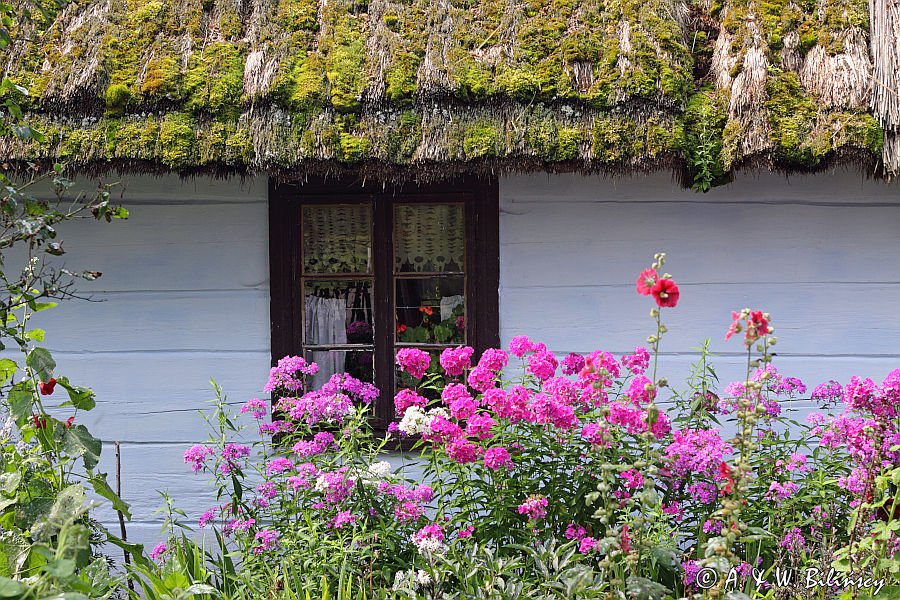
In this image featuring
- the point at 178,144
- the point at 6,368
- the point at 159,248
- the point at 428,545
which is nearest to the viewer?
the point at 428,545

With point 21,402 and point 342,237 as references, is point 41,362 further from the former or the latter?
point 342,237

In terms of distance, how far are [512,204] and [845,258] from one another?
1335mm

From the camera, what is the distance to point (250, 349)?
11.3 feet

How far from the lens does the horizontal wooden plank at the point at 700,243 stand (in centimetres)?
327

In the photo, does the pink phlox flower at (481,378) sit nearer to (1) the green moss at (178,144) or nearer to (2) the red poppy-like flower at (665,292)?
(2) the red poppy-like flower at (665,292)

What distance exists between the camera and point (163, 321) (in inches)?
137

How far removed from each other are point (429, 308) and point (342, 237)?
47 centimetres

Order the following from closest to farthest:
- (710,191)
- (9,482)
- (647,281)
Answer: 1. (647,281)
2. (9,482)
3. (710,191)

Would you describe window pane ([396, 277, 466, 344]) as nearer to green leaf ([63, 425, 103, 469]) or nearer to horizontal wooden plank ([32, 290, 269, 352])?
horizontal wooden plank ([32, 290, 269, 352])

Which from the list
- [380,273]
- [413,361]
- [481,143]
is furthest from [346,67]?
[413,361]

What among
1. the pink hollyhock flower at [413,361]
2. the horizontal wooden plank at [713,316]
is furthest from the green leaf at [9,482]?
the horizontal wooden plank at [713,316]

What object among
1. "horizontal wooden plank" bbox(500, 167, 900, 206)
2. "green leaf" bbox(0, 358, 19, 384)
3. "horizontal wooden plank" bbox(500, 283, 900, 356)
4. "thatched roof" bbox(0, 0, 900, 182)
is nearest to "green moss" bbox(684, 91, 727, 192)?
"thatched roof" bbox(0, 0, 900, 182)

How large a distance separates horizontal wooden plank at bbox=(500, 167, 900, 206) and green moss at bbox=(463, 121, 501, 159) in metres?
0.44

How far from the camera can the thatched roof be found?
290cm
